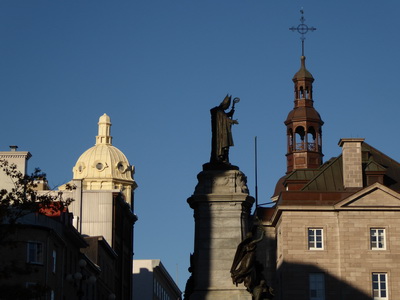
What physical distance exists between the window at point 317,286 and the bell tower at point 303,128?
65.7ft

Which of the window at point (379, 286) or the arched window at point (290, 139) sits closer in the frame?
the window at point (379, 286)

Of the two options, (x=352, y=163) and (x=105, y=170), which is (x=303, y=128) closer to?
(x=352, y=163)

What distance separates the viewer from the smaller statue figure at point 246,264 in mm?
51688

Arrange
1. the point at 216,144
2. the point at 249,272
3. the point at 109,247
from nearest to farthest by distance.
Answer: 1. the point at 249,272
2. the point at 216,144
3. the point at 109,247

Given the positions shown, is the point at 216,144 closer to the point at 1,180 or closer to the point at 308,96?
the point at 1,180

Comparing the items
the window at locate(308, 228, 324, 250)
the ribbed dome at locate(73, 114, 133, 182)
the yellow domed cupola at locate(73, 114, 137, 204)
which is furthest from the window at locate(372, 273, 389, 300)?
the ribbed dome at locate(73, 114, 133, 182)

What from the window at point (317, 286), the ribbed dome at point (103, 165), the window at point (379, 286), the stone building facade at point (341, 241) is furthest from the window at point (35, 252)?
the ribbed dome at point (103, 165)

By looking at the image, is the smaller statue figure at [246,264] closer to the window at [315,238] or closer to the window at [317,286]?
the window at [317,286]

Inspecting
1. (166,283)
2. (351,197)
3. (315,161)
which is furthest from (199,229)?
(166,283)

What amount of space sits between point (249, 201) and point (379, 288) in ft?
97.4

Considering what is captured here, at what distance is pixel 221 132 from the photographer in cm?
5575

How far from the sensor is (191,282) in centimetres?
5362

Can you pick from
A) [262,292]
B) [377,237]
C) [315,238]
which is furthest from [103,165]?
[262,292]

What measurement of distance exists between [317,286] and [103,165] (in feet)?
178
